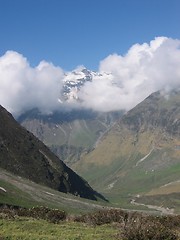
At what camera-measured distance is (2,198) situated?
143125mm

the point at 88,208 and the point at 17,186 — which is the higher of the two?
the point at 17,186

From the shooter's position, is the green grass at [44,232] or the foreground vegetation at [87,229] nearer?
the foreground vegetation at [87,229]

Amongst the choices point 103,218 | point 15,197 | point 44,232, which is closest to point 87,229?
point 44,232

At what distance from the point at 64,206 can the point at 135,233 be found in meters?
142

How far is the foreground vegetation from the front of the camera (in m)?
28.1

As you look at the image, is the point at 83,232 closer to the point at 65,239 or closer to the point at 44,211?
the point at 65,239

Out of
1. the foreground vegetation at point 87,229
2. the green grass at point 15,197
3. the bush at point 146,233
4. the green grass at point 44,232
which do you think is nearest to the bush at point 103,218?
the foreground vegetation at point 87,229

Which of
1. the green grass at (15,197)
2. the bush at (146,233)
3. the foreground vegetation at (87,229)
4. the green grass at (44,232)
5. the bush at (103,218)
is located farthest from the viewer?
the green grass at (15,197)

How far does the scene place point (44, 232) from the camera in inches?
1211

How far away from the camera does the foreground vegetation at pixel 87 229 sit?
92.3 feet

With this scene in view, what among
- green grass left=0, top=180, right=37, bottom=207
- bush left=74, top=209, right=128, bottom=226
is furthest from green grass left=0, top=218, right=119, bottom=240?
green grass left=0, top=180, right=37, bottom=207

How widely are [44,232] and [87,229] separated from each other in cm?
464

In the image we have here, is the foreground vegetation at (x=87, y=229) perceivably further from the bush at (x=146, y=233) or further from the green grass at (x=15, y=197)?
the green grass at (x=15, y=197)

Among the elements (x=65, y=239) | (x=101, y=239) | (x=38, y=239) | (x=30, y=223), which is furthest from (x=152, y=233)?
(x=30, y=223)
